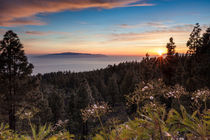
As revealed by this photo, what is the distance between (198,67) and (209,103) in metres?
8.27

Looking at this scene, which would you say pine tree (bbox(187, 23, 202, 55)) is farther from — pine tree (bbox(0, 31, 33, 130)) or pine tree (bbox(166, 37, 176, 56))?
pine tree (bbox(0, 31, 33, 130))

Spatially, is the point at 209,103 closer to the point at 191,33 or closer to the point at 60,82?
the point at 191,33

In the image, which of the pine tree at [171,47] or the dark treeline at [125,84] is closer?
the dark treeline at [125,84]

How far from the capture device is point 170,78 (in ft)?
137

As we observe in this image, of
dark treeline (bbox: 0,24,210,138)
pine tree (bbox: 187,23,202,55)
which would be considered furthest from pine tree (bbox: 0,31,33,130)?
pine tree (bbox: 187,23,202,55)

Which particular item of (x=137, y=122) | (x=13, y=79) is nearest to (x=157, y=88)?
(x=137, y=122)

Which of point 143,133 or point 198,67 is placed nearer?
point 143,133

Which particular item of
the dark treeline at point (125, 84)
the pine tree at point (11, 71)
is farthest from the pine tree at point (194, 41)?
the pine tree at point (11, 71)

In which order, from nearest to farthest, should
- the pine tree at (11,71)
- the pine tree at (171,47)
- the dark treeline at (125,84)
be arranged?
the pine tree at (11,71), the dark treeline at (125,84), the pine tree at (171,47)

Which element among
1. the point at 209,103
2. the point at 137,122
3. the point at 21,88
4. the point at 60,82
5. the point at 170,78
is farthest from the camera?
the point at 60,82

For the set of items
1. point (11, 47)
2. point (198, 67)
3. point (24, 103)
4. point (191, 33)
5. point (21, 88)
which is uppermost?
point (191, 33)

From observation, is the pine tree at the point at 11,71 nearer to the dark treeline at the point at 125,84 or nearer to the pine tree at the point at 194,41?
the dark treeline at the point at 125,84

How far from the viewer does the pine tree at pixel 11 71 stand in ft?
63.1

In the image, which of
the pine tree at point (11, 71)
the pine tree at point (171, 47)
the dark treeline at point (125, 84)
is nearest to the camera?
the pine tree at point (11, 71)
